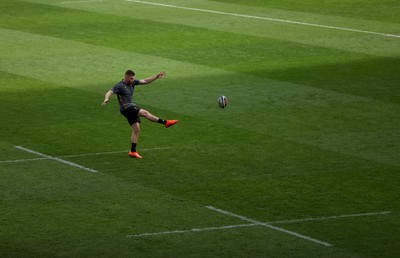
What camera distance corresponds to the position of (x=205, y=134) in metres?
26.7

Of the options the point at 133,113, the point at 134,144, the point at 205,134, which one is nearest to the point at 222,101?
the point at 205,134

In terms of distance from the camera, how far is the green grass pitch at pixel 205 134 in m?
19.4

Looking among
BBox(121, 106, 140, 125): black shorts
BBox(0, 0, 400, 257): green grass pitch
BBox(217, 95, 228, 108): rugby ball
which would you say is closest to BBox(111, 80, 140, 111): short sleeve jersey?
BBox(121, 106, 140, 125): black shorts

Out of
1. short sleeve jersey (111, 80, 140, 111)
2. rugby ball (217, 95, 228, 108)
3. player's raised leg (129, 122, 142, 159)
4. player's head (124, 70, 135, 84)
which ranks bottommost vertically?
player's raised leg (129, 122, 142, 159)

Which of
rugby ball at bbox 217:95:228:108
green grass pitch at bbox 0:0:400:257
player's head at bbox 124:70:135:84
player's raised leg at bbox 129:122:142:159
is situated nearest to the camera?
green grass pitch at bbox 0:0:400:257

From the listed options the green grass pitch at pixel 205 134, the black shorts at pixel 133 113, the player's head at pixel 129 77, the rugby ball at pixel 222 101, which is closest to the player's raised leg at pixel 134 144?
the green grass pitch at pixel 205 134

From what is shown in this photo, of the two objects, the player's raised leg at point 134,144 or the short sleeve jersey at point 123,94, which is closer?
the player's raised leg at point 134,144

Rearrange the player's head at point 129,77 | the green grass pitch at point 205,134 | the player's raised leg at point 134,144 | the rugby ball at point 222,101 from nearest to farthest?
1. the green grass pitch at point 205,134
2. the player's raised leg at point 134,144
3. the player's head at point 129,77
4. the rugby ball at point 222,101

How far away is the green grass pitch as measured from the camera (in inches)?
764

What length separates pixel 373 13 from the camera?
43781 millimetres

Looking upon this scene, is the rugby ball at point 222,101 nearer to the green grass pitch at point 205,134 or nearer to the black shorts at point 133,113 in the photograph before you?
the green grass pitch at point 205,134

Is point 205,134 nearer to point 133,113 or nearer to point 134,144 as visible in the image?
point 133,113

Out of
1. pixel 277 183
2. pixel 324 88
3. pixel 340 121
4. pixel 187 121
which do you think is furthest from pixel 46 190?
pixel 324 88

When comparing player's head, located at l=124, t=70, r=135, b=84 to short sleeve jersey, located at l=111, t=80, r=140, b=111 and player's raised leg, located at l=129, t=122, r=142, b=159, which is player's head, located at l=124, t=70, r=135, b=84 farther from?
player's raised leg, located at l=129, t=122, r=142, b=159
